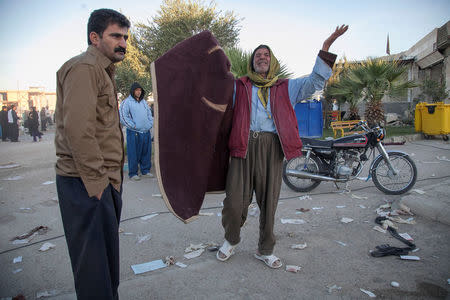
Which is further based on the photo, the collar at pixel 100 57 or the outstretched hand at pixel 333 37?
the outstretched hand at pixel 333 37

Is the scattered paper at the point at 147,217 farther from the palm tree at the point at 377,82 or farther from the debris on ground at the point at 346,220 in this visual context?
the palm tree at the point at 377,82

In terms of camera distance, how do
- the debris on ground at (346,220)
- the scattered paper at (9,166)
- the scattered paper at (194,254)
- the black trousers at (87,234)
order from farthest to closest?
1. the scattered paper at (9,166)
2. the debris on ground at (346,220)
3. the scattered paper at (194,254)
4. the black trousers at (87,234)

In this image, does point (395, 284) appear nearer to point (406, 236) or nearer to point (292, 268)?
point (292, 268)

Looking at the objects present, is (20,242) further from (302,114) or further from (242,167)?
(302,114)

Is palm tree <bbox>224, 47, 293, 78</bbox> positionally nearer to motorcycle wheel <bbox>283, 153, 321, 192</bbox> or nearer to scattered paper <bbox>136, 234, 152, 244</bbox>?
motorcycle wheel <bbox>283, 153, 321, 192</bbox>

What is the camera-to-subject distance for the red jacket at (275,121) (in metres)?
2.80

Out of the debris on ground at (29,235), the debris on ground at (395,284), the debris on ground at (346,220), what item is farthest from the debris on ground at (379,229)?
the debris on ground at (29,235)

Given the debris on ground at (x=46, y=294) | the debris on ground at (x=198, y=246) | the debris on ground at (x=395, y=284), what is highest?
the debris on ground at (x=198, y=246)

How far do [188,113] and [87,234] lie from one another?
1.15 metres

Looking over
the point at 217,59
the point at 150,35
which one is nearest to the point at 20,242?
the point at 217,59

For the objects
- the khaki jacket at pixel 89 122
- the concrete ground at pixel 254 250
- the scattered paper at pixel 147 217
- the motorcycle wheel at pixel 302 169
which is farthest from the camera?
the motorcycle wheel at pixel 302 169

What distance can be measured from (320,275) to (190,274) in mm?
1196

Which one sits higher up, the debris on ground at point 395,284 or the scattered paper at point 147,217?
the scattered paper at point 147,217

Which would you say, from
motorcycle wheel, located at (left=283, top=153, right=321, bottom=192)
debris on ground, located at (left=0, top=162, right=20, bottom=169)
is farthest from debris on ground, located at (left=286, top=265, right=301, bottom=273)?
debris on ground, located at (left=0, top=162, right=20, bottom=169)
